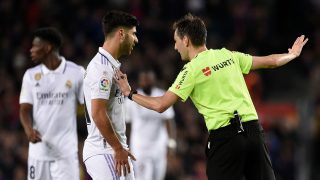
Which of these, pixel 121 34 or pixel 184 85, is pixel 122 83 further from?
pixel 184 85

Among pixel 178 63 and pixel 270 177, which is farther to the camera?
pixel 178 63

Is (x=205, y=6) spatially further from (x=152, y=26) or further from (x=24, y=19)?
(x=24, y=19)

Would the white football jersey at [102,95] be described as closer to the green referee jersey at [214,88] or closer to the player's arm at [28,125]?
the green referee jersey at [214,88]

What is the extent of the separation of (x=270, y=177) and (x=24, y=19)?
38.6 feet

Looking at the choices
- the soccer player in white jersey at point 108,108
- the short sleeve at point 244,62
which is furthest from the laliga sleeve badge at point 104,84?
the short sleeve at point 244,62

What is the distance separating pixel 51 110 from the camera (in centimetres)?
904

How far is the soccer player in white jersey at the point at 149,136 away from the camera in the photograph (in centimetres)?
1269

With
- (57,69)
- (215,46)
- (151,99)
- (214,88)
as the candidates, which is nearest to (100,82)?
(151,99)

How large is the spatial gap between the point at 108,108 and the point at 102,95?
0.79 feet

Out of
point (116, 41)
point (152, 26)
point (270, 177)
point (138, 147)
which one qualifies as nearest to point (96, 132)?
point (116, 41)

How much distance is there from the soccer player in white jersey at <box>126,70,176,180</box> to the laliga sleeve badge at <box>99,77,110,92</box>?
5.31 metres

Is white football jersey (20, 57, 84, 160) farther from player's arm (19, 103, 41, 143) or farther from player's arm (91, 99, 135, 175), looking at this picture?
A: player's arm (91, 99, 135, 175)

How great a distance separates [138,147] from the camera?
1277 centimetres

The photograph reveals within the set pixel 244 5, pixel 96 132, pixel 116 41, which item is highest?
pixel 244 5
